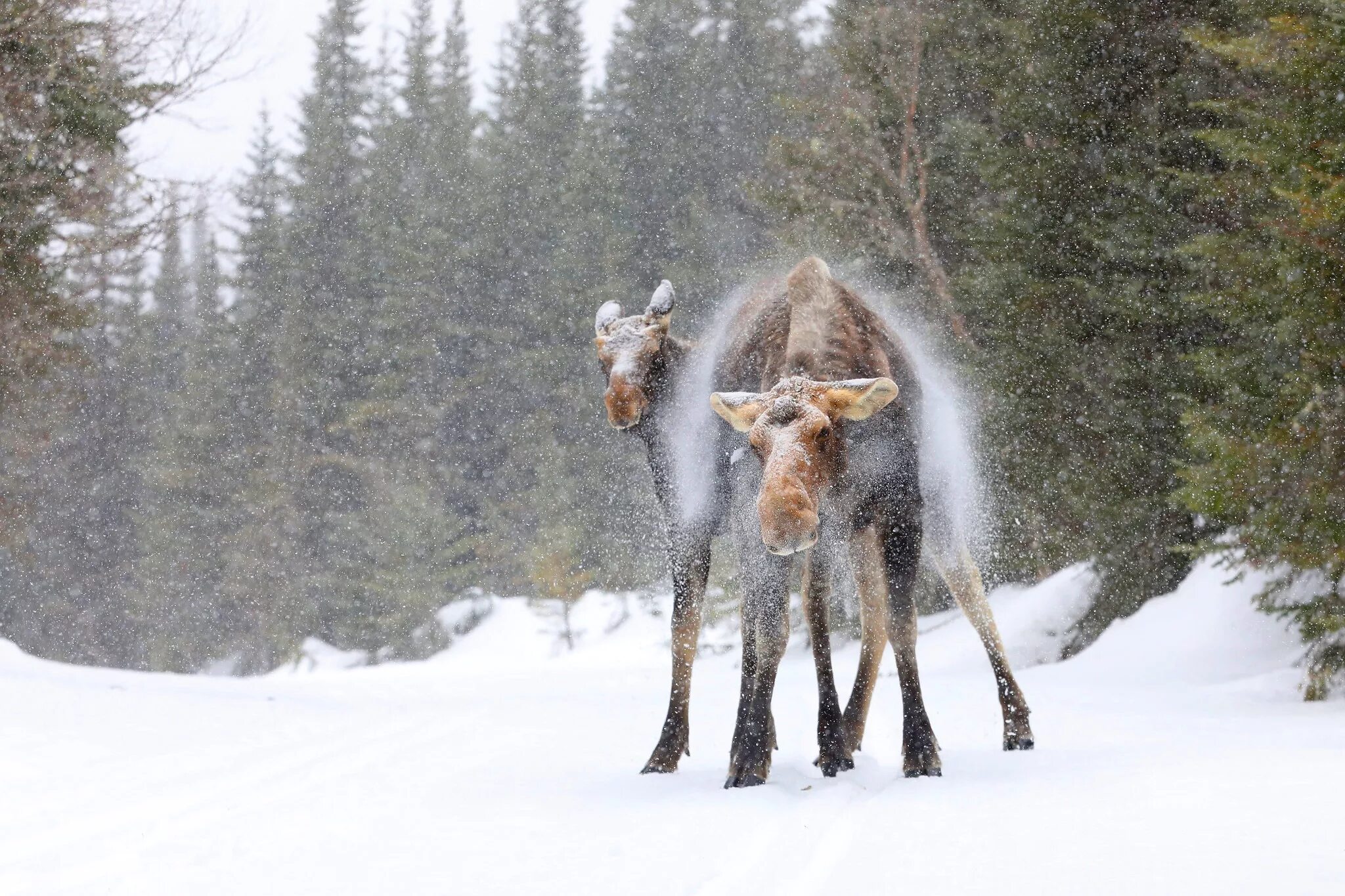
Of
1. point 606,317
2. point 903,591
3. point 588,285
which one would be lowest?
point 903,591

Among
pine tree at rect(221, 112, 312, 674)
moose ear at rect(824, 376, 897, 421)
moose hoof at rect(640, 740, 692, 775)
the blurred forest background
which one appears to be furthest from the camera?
pine tree at rect(221, 112, 312, 674)

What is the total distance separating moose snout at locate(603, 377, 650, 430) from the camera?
7.39 metres

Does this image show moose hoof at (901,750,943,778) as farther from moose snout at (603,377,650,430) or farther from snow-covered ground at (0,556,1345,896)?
moose snout at (603,377,650,430)

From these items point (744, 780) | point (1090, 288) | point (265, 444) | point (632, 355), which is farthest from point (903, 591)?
point (265, 444)

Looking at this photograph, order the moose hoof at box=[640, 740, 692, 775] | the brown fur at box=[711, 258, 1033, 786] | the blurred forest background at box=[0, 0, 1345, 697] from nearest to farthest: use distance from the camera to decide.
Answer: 1. the brown fur at box=[711, 258, 1033, 786]
2. the moose hoof at box=[640, 740, 692, 775]
3. the blurred forest background at box=[0, 0, 1345, 697]

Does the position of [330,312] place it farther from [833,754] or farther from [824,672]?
[833,754]

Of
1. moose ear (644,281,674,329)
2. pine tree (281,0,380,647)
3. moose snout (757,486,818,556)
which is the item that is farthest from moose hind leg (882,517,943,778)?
pine tree (281,0,380,647)

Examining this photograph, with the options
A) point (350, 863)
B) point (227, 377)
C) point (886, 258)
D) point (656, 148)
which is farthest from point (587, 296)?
point (350, 863)

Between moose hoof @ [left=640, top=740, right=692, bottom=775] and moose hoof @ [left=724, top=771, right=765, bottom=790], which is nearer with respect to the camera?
moose hoof @ [left=724, top=771, right=765, bottom=790]

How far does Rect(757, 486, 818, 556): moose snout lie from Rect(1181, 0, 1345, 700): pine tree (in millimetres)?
4503

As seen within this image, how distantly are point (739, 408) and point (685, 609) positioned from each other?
5.38ft

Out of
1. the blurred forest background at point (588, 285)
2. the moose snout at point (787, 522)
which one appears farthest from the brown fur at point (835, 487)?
the blurred forest background at point (588, 285)

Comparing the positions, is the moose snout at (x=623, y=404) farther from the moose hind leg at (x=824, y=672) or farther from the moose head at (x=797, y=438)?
the moose head at (x=797, y=438)

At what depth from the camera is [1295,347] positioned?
9273 mm
